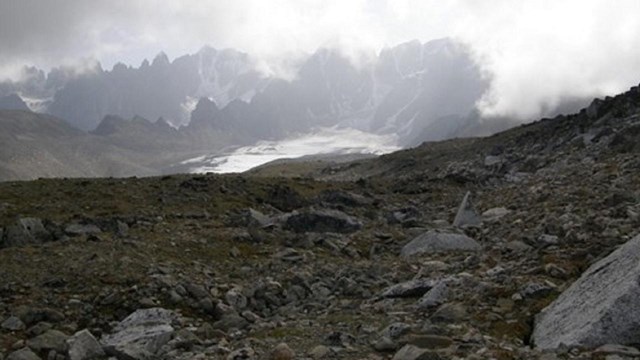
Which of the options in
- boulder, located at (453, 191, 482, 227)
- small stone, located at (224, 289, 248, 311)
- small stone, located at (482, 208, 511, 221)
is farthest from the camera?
boulder, located at (453, 191, 482, 227)

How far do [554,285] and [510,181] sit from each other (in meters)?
26.4

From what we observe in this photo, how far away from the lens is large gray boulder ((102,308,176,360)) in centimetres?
1104

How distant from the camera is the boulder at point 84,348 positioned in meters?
Result: 11.2

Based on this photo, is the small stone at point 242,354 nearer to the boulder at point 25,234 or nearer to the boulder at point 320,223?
the boulder at point 25,234

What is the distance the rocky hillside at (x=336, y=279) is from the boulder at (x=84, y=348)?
25 mm

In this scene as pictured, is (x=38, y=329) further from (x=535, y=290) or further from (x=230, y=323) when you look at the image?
(x=535, y=290)

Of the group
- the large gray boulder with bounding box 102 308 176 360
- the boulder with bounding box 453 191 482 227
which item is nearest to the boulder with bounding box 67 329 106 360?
the large gray boulder with bounding box 102 308 176 360

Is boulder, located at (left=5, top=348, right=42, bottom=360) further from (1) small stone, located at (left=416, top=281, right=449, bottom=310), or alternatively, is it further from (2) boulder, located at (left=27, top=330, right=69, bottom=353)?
(1) small stone, located at (left=416, top=281, right=449, bottom=310)

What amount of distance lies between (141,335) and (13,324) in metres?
3.27

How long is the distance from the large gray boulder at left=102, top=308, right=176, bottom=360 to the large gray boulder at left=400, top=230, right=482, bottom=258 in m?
8.87

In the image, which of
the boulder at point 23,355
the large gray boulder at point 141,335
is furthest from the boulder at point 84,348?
the boulder at point 23,355

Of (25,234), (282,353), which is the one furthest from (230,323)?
(25,234)

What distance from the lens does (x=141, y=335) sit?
38.9 feet

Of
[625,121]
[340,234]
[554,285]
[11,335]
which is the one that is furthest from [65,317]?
[625,121]
